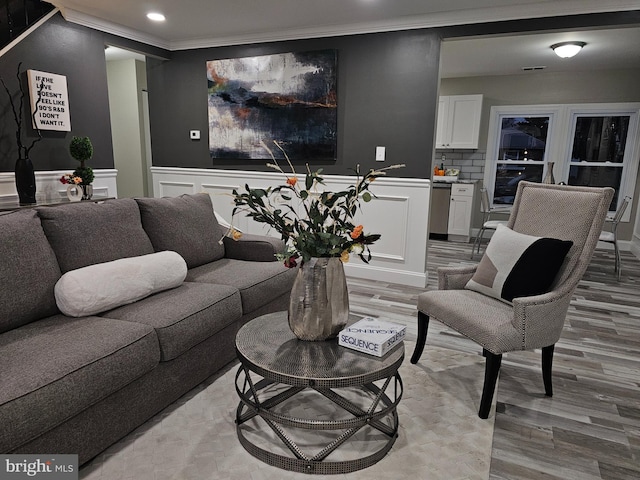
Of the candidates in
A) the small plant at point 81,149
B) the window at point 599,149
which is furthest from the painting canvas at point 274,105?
the window at point 599,149

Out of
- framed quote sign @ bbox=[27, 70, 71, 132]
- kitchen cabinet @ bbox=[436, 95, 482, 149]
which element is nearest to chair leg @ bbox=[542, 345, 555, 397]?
framed quote sign @ bbox=[27, 70, 71, 132]

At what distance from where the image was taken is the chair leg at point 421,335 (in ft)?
8.06

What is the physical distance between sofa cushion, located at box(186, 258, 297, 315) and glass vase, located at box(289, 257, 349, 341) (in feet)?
2.49

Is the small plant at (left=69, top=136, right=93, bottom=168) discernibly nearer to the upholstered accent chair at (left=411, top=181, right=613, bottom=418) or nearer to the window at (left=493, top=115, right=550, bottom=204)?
the upholstered accent chair at (left=411, top=181, right=613, bottom=418)

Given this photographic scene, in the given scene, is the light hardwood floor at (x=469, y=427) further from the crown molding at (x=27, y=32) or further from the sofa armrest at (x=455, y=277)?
the crown molding at (x=27, y=32)

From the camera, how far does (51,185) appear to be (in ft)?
12.6

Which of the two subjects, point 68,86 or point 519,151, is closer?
point 68,86

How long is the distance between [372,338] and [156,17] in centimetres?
375

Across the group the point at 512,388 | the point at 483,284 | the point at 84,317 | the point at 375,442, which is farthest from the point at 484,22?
the point at 84,317

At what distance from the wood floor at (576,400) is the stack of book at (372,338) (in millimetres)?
638

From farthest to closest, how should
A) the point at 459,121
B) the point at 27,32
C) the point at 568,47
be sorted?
1. the point at 459,121
2. the point at 568,47
3. the point at 27,32

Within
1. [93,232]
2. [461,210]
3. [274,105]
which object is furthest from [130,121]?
[461,210]

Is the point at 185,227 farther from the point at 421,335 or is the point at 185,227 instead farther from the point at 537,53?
the point at 537,53

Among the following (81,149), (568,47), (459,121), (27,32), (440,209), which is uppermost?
(568,47)
